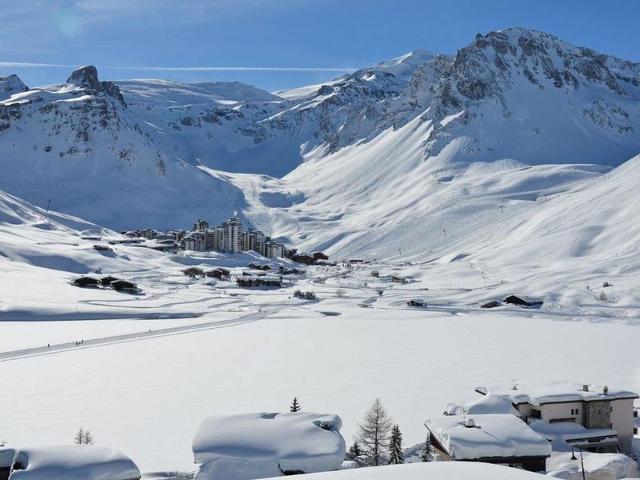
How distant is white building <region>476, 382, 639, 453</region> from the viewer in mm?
26953

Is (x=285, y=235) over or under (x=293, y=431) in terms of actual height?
over

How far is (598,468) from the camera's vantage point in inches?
885

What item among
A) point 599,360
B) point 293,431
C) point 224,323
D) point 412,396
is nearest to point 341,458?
point 293,431

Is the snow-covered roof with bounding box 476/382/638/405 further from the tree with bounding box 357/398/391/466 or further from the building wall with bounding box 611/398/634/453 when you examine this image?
the tree with bounding box 357/398/391/466

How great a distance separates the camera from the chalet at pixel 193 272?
340 feet

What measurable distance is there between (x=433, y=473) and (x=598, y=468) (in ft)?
49.9

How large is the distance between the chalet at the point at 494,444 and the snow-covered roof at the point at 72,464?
31.1 feet

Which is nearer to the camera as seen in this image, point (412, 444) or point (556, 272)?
point (412, 444)

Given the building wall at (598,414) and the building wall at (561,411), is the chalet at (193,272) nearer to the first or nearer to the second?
the building wall at (561,411)

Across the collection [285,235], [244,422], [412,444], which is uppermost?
[285,235]

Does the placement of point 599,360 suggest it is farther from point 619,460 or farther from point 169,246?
point 169,246

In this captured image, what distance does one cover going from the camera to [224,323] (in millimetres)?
64562

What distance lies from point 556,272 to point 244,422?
281 feet

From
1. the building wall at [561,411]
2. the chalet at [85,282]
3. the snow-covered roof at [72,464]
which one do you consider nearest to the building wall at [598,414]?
the building wall at [561,411]
